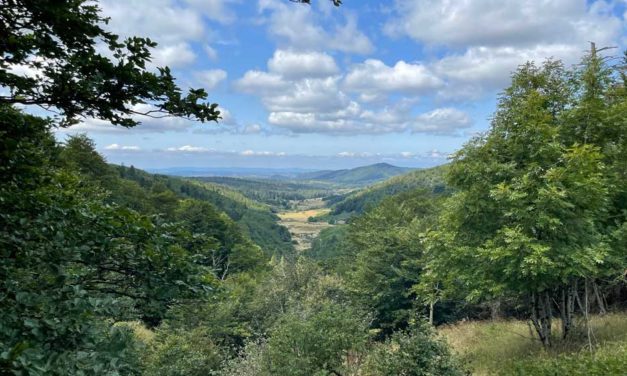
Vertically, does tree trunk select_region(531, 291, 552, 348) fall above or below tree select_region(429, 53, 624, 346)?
below

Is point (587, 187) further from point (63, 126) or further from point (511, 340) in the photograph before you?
point (63, 126)

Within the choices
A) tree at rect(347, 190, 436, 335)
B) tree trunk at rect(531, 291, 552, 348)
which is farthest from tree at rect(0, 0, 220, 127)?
tree at rect(347, 190, 436, 335)

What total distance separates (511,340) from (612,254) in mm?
6218

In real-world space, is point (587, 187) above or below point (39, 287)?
above

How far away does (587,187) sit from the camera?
33.1ft

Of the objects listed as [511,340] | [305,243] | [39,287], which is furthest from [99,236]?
[305,243]

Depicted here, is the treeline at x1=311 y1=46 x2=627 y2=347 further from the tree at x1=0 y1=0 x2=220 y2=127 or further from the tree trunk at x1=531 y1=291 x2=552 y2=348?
the tree at x1=0 y1=0 x2=220 y2=127

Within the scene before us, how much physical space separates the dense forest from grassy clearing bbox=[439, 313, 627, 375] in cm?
10

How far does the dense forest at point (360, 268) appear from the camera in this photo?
394 centimetres

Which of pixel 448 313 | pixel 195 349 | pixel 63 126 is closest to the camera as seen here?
pixel 63 126

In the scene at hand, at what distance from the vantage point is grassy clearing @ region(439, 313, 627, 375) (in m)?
8.41

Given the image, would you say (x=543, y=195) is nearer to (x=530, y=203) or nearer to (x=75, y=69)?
(x=530, y=203)

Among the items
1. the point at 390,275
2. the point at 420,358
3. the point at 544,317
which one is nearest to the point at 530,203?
the point at 544,317

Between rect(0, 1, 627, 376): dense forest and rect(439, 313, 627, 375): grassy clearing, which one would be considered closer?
rect(0, 1, 627, 376): dense forest
